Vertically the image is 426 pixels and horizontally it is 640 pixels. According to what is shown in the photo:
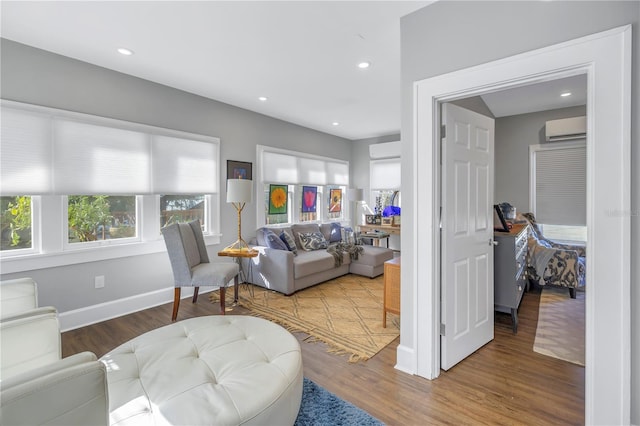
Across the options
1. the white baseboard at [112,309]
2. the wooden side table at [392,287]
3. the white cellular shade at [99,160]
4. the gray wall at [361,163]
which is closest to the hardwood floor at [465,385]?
the white baseboard at [112,309]

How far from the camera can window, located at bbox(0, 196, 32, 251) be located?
8.86ft

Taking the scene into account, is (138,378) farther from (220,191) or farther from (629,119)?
(220,191)

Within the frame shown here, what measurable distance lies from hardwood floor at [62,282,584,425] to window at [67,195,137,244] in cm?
102

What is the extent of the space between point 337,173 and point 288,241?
8.65 feet

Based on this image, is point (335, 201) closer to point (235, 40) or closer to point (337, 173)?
point (337, 173)

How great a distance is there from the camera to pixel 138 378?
1439 mm

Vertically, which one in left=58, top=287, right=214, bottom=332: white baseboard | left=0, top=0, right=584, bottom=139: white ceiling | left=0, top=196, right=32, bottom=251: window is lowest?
left=58, top=287, right=214, bottom=332: white baseboard

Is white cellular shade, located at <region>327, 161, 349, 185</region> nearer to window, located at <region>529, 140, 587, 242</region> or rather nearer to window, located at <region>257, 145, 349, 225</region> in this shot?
window, located at <region>257, 145, 349, 225</region>

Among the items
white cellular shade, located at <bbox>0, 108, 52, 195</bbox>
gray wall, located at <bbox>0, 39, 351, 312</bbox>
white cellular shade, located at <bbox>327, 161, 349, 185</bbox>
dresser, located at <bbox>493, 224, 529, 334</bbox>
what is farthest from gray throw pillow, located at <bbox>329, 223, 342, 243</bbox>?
white cellular shade, located at <bbox>0, 108, 52, 195</bbox>

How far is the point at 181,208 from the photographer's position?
4.00 meters

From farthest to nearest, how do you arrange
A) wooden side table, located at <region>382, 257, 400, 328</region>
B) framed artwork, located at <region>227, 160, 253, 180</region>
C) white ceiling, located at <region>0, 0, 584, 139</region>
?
framed artwork, located at <region>227, 160, 253, 180</region> → wooden side table, located at <region>382, 257, 400, 328</region> → white ceiling, located at <region>0, 0, 584, 139</region>

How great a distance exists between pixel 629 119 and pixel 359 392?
213 cm

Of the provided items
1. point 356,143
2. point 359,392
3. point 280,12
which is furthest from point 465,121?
point 356,143

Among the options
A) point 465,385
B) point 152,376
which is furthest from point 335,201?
point 152,376
